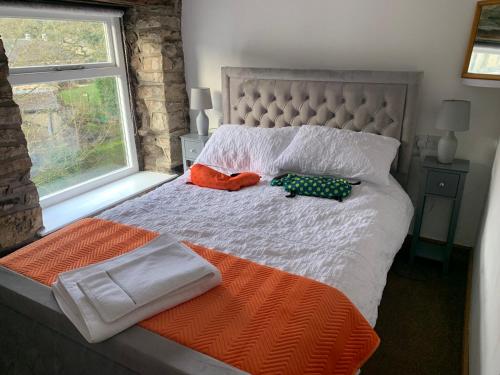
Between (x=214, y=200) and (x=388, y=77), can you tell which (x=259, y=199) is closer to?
(x=214, y=200)

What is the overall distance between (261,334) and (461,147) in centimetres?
209

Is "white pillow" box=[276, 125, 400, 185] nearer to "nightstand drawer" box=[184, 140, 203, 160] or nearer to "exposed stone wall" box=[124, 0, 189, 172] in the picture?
"nightstand drawer" box=[184, 140, 203, 160]

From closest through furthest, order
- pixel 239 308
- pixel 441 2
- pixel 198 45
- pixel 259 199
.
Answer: pixel 239 308 → pixel 259 199 → pixel 441 2 → pixel 198 45

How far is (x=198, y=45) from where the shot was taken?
10.7 ft

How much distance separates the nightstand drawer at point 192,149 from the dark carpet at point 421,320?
70.7 inches

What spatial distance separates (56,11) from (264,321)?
2.52m

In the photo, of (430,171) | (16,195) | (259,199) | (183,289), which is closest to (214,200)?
(259,199)

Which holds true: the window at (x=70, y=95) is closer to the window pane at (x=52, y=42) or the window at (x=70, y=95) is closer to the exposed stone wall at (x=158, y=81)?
the window pane at (x=52, y=42)

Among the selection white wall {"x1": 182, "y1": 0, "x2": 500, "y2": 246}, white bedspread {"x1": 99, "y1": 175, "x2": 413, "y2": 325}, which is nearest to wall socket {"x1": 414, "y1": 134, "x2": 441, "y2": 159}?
white wall {"x1": 182, "y1": 0, "x2": 500, "y2": 246}

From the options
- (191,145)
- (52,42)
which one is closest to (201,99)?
(191,145)

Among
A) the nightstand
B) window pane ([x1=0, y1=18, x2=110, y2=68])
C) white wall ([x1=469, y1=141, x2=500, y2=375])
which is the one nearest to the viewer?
white wall ([x1=469, y1=141, x2=500, y2=375])

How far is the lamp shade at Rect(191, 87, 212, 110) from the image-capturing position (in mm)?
3070

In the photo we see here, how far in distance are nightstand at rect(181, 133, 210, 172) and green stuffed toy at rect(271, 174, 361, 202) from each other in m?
1.12

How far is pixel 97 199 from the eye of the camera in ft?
9.70
